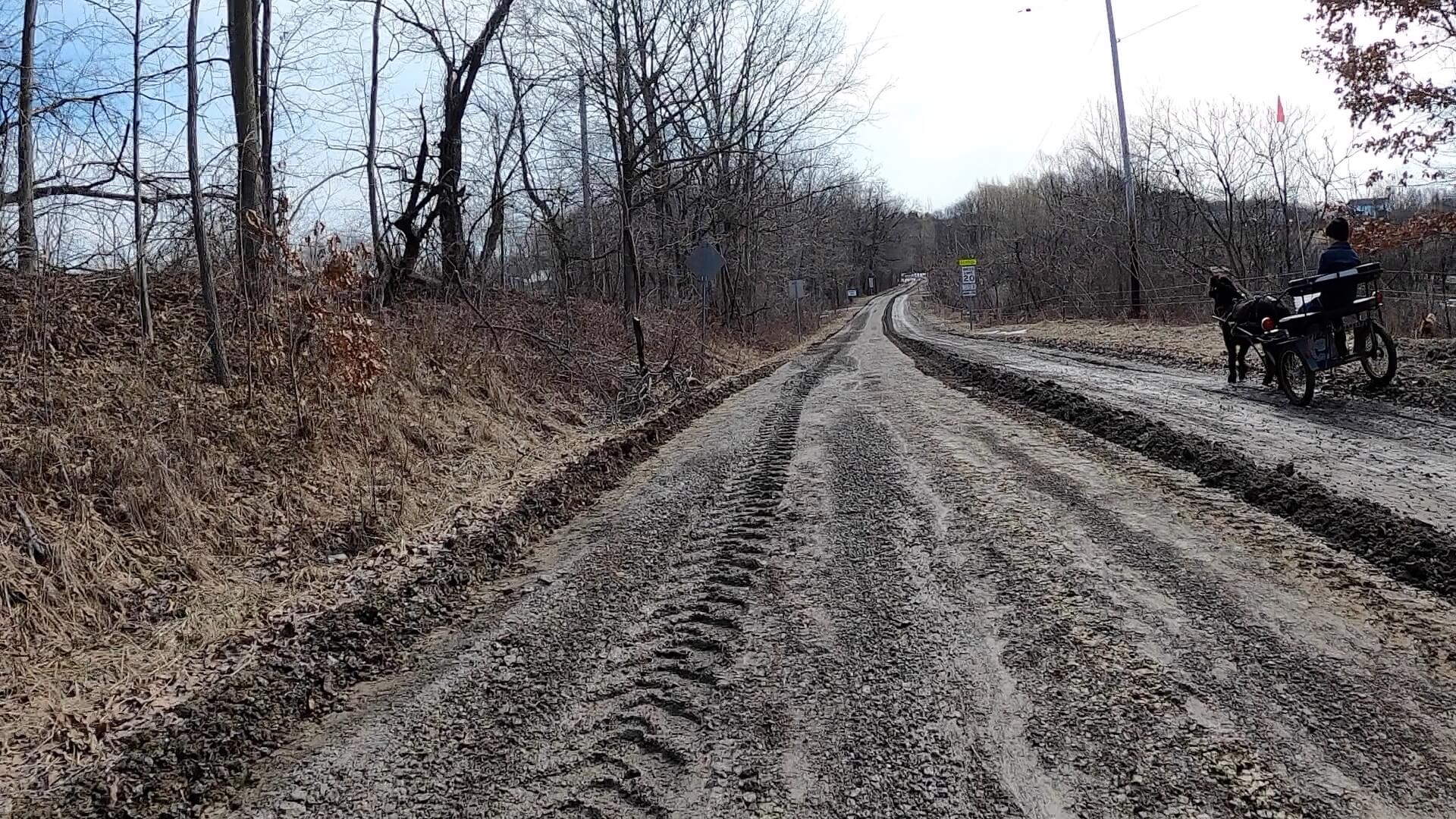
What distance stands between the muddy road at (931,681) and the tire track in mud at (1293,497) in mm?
150

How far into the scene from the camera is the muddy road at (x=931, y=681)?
2.43 m

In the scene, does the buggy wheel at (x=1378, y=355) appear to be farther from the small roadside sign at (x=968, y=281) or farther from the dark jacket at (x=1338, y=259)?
the small roadside sign at (x=968, y=281)

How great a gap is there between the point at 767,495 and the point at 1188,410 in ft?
14.8

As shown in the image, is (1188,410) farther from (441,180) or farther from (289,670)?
(441,180)

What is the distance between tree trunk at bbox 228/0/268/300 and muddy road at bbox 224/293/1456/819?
4424mm

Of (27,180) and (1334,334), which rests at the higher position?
(27,180)

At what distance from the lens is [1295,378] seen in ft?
27.8

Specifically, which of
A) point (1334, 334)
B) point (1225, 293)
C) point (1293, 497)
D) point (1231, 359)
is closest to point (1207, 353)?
point (1225, 293)

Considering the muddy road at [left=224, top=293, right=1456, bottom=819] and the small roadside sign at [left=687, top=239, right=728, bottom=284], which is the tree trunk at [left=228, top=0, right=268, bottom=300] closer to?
the muddy road at [left=224, top=293, right=1456, bottom=819]

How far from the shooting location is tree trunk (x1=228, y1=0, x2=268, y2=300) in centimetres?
763

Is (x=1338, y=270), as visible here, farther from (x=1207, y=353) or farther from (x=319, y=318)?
(x=319, y=318)

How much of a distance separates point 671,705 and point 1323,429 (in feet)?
20.7

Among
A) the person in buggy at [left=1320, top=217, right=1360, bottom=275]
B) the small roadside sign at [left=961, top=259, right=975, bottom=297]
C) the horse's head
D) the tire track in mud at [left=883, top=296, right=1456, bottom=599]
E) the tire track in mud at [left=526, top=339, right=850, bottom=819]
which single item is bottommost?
the tire track in mud at [left=526, top=339, right=850, bottom=819]

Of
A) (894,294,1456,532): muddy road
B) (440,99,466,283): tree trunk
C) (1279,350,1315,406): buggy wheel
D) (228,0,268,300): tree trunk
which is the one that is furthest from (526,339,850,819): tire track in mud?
(440,99,466,283): tree trunk
